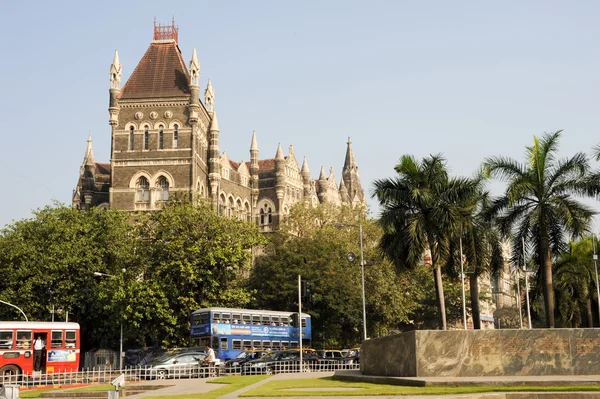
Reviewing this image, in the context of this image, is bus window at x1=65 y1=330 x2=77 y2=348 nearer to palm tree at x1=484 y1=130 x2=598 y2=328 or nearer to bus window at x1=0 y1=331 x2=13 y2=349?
bus window at x1=0 y1=331 x2=13 y2=349

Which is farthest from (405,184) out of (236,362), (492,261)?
(236,362)

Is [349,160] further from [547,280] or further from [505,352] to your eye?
[505,352]

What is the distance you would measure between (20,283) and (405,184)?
3025 centimetres

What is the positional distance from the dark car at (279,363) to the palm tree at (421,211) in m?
7.63

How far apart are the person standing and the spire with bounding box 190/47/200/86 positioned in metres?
45.3

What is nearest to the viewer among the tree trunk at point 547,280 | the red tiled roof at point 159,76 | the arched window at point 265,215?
the tree trunk at point 547,280

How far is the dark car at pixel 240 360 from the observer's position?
127 feet

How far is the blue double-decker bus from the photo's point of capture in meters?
45.0

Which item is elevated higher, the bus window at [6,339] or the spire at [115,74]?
the spire at [115,74]

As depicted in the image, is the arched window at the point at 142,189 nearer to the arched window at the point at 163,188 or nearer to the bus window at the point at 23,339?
the arched window at the point at 163,188

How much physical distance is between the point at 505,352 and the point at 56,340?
76.3ft

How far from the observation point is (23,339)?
3603cm

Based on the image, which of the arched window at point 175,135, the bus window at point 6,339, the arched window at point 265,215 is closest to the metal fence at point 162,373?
the bus window at point 6,339

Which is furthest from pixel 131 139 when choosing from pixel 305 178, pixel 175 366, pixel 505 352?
pixel 505 352
